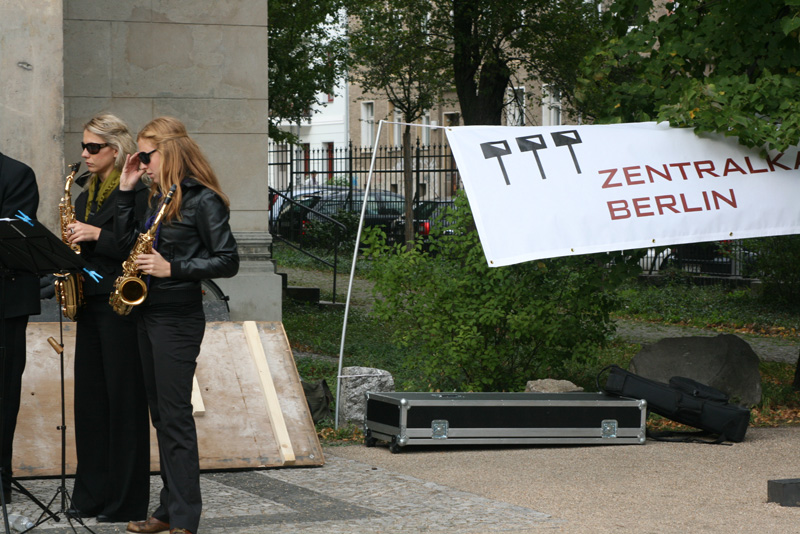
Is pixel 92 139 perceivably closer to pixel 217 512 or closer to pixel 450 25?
pixel 217 512

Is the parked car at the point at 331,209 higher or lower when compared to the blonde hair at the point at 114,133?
lower

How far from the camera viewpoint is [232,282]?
37.1ft

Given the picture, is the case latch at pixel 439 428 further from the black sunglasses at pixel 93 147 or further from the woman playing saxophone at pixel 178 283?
the black sunglasses at pixel 93 147

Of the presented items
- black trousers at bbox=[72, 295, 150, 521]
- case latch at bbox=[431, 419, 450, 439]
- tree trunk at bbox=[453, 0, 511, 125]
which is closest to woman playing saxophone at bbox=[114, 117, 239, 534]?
black trousers at bbox=[72, 295, 150, 521]

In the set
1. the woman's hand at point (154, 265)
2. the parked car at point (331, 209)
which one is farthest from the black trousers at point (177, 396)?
the parked car at point (331, 209)

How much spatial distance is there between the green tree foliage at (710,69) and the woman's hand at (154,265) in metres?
4.79

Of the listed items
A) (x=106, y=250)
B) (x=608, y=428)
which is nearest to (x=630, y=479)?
(x=608, y=428)

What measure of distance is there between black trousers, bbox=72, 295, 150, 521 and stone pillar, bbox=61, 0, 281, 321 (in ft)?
17.6

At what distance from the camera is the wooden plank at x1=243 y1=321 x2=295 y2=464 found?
7363mm

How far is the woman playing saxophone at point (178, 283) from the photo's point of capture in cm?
530

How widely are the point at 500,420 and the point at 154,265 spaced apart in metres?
3.59

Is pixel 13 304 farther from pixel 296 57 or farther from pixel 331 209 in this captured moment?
pixel 331 209

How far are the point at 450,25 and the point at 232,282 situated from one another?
32.5 ft

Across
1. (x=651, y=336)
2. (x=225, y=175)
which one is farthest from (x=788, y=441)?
(x=651, y=336)
